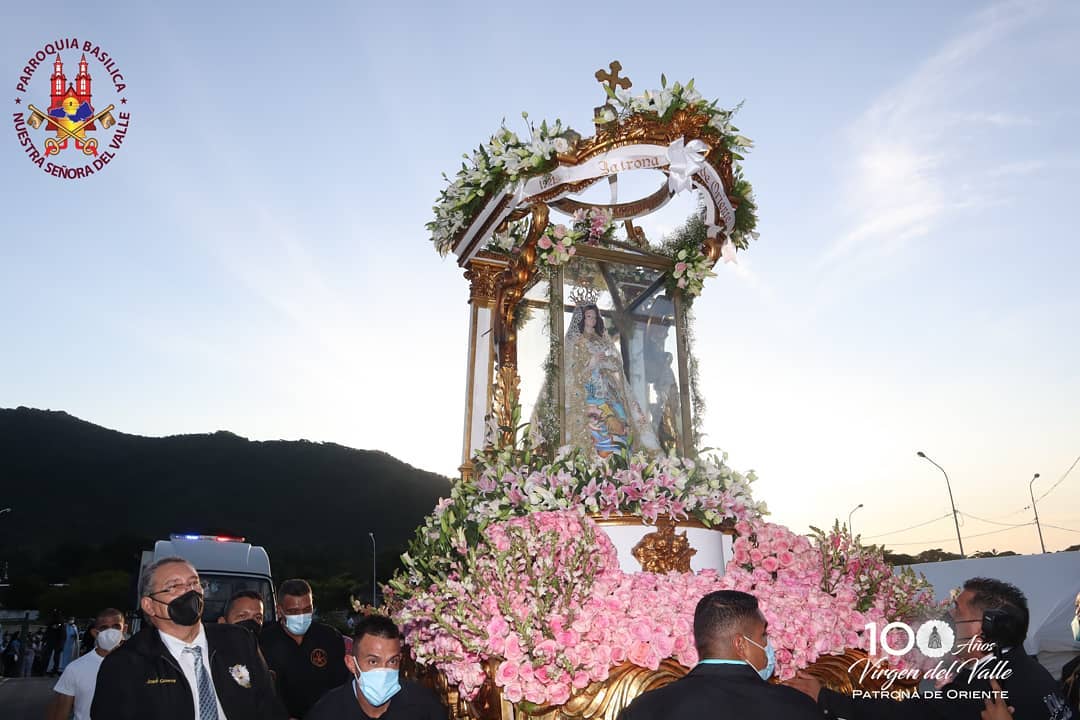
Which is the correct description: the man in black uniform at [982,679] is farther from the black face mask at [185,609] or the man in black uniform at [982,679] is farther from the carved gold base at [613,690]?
the black face mask at [185,609]

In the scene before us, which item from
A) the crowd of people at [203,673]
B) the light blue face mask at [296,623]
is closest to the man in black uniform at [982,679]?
the crowd of people at [203,673]

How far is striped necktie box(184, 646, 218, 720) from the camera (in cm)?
407

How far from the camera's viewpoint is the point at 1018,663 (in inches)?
169

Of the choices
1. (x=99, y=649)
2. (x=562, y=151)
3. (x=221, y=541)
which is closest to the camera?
(x=99, y=649)

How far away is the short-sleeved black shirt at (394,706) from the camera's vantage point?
13.9 feet

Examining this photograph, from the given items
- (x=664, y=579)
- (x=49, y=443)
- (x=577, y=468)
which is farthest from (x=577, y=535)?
(x=49, y=443)

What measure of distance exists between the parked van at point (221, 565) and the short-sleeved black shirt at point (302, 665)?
8.88 metres

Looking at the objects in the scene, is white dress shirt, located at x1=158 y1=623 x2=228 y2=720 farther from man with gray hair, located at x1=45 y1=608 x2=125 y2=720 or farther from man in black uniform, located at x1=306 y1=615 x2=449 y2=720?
man with gray hair, located at x1=45 y1=608 x2=125 y2=720

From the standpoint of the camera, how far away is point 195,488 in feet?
519

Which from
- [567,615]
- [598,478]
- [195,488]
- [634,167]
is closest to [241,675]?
[567,615]

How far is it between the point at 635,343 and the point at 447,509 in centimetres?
301

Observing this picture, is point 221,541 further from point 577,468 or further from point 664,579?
point 664,579

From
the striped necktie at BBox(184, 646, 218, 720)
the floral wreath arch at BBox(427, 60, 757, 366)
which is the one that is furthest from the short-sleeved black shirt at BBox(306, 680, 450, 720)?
the floral wreath arch at BBox(427, 60, 757, 366)

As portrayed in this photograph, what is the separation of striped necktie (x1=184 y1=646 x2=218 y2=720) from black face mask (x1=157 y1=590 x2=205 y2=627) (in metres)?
0.16
